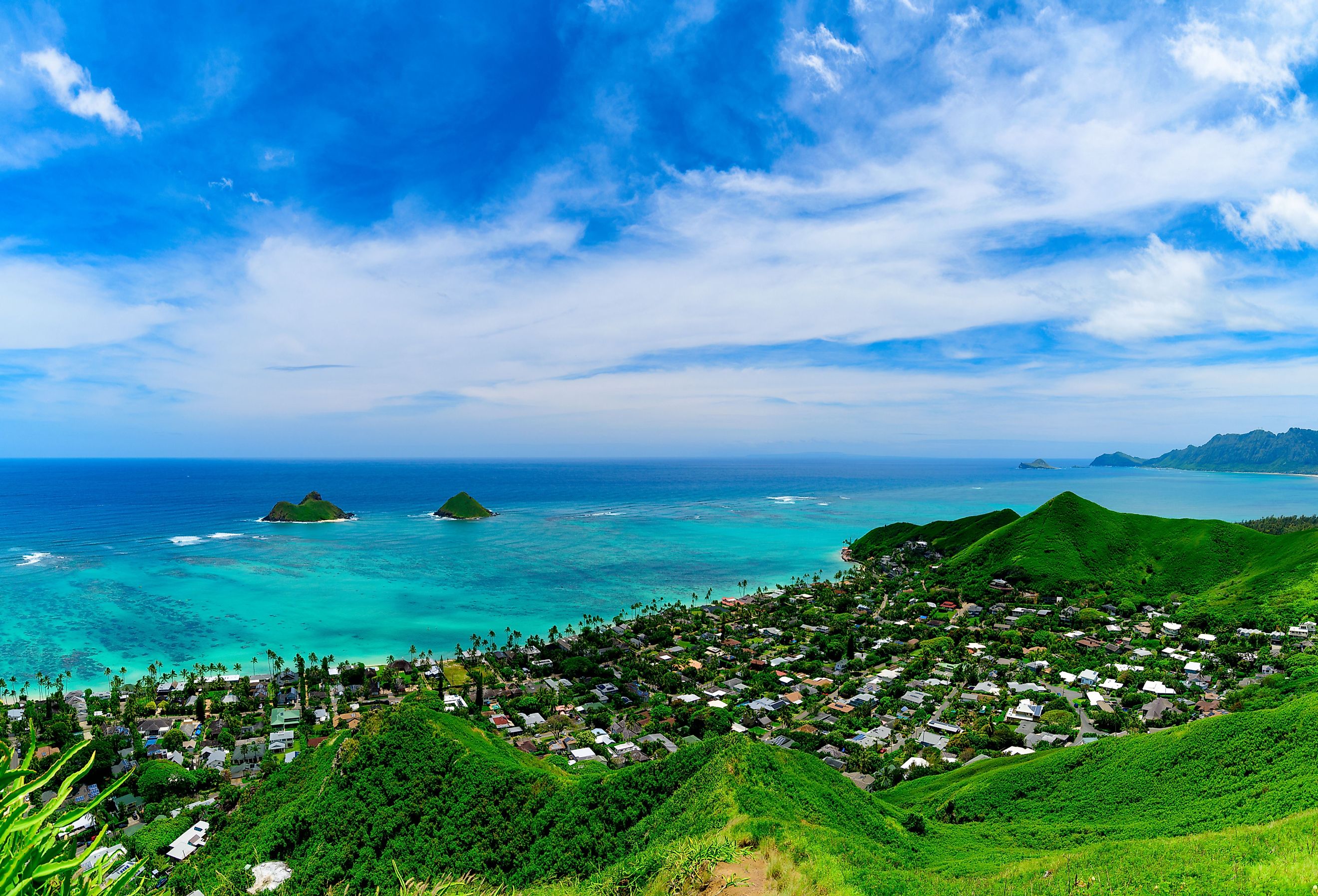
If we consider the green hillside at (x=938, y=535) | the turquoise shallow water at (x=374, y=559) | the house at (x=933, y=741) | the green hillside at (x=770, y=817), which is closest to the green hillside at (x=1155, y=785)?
the green hillside at (x=770, y=817)

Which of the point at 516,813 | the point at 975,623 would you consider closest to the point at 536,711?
the point at 516,813

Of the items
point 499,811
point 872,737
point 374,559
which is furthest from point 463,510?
point 499,811

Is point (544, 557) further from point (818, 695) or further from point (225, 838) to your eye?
point (225, 838)

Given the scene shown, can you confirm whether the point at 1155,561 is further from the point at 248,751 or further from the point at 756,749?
the point at 248,751

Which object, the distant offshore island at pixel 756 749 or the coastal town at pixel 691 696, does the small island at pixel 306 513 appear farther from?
the coastal town at pixel 691 696

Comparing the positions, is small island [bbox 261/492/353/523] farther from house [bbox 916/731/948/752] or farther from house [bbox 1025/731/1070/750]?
house [bbox 1025/731/1070/750]
